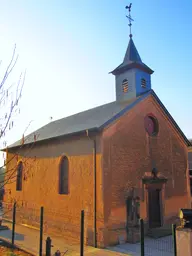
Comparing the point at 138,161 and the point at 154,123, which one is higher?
the point at 154,123

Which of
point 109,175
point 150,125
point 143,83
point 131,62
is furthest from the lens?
point 143,83

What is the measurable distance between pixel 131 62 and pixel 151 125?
160 inches

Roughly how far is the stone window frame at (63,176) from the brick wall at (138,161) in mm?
2899

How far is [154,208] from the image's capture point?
13.2 meters

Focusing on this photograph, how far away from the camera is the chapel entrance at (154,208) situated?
12.8 meters

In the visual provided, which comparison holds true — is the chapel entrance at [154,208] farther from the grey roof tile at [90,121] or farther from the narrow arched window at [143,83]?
the narrow arched window at [143,83]

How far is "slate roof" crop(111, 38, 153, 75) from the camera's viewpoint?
15.0 m

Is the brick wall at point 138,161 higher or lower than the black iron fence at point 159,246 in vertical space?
higher

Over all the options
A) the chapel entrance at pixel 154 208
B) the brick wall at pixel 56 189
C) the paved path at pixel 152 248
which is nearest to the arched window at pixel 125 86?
the brick wall at pixel 56 189

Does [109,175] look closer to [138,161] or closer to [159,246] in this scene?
[138,161]

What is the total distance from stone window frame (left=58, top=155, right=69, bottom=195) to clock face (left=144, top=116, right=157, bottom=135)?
4.86 m

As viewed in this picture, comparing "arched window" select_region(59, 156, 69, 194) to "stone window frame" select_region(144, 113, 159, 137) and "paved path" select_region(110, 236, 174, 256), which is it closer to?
"paved path" select_region(110, 236, 174, 256)

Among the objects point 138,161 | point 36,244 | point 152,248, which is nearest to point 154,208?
point 138,161

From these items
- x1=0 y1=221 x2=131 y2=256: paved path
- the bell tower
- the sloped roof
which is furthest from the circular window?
x1=0 y1=221 x2=131 y2=256: paved path
